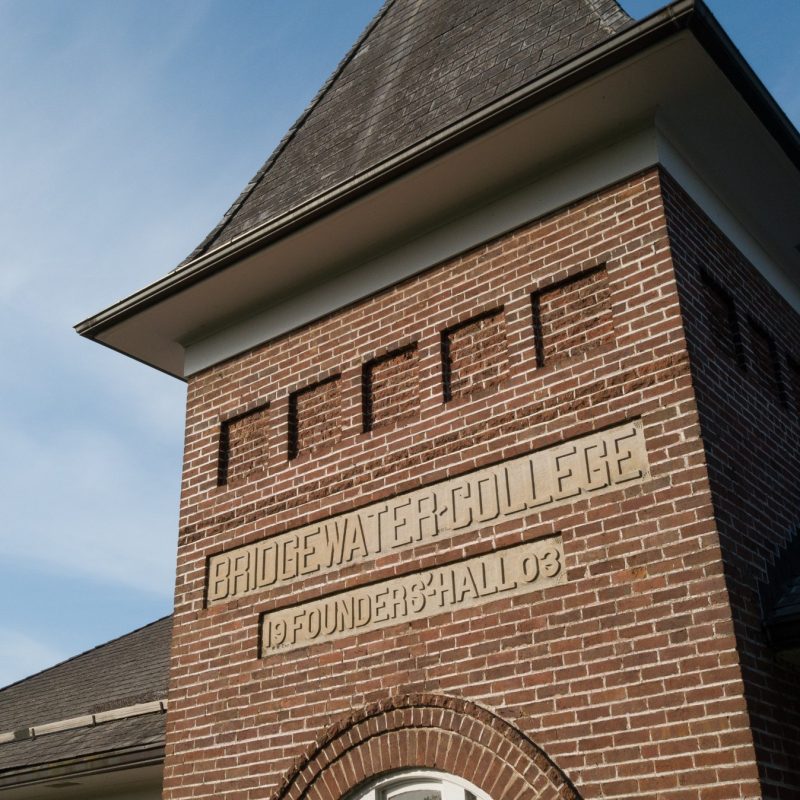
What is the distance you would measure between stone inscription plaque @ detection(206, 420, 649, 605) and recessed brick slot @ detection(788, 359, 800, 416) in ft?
8.38

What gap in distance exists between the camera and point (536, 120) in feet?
26.1

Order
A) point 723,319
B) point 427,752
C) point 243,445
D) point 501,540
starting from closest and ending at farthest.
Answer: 1. point 427,752
2. point 501,540
3. point 723,319
4. point 243,445

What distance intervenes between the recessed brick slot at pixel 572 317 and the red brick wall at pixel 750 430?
61 cm

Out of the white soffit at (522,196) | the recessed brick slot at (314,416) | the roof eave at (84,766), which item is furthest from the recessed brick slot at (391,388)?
the roof eave at (84,766)

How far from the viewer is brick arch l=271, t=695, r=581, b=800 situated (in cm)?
679

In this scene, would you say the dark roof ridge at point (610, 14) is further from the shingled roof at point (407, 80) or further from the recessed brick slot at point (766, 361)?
the recessed brick slot at point (766, 361)

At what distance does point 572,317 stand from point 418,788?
364cm

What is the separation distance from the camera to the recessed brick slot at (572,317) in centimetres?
782

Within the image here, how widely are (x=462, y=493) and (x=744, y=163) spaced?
3.60 metres

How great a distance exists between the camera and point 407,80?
10.5 m

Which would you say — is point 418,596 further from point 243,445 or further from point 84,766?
point 84,766

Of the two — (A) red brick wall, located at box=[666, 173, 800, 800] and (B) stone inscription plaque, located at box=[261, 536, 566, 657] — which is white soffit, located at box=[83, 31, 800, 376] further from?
(B) stone inscription plaque, located at box=[261, 536, 566, 657]

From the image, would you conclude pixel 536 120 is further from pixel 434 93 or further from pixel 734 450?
pixel 734 450

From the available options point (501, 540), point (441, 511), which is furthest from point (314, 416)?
point (501, 540)
